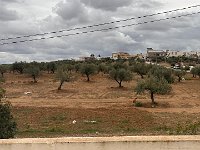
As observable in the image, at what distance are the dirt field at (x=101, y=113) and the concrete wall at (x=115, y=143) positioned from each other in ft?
27.1

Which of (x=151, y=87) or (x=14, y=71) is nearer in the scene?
(x=151, y=87)

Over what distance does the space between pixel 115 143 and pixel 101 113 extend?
→ 96.9 ft

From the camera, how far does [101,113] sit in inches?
1439

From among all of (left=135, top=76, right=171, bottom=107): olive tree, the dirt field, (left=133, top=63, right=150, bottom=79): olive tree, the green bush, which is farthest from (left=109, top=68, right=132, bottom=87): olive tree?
the green bush

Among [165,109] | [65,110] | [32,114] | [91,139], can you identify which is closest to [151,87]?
[165,109]

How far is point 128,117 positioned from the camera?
34000mm

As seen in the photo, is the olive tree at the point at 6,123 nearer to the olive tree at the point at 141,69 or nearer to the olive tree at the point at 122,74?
the olive tree at the point at 122,74

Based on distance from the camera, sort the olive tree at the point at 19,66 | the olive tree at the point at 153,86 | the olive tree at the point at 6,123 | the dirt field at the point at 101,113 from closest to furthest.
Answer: the olive tree at the point at 6,123 < the dirt field at the point at 101,113 < the olive tree at the point at 153,86 < the olive tree at the point at 19,66

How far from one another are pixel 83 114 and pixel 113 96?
18654 millimetres

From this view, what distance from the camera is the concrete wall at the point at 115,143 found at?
705 centimetres

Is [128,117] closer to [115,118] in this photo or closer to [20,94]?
[115,118]

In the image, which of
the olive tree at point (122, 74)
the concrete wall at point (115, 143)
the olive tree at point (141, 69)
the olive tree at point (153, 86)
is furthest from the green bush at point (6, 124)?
the olive tree at point (141, 69)

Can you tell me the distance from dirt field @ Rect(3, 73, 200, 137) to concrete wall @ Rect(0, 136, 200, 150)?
27.1 ft

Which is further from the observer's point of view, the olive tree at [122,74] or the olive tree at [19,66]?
the olive tree at [19,66]
